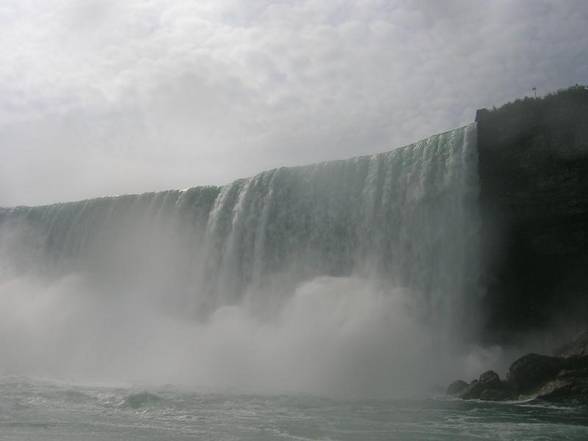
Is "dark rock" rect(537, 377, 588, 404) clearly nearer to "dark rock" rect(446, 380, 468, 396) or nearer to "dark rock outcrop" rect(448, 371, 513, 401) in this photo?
"dark rock outcrop" rect(448, 371, 513, 401)

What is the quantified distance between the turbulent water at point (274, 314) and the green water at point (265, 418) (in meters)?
0.07

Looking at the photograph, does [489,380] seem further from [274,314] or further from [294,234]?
[294,234]

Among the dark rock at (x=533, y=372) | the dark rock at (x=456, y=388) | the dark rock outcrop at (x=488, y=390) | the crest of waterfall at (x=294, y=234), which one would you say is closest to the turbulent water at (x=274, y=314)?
the crest of waterfall at (x=294, y=234)

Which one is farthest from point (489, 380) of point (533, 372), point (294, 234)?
point (294, 234)

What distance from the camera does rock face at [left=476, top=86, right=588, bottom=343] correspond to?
17625 millimetres

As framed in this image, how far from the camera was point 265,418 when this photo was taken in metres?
11.1

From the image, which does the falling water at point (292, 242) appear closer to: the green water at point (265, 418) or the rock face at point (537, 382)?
the rock face at point (537, 382)

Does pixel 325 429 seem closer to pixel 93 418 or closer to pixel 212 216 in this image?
pixel 93 418

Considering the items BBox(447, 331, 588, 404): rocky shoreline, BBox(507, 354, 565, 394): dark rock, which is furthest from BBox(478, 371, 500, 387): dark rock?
BBox(507, 354, 565, 394): dark rock

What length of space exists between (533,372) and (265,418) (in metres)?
6.52

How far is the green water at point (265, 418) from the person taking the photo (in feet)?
30.9

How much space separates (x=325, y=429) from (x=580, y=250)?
37.2ft

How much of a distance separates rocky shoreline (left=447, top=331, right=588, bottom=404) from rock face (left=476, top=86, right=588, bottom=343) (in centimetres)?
414

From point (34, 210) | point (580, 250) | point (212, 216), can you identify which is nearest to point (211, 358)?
point (212, 216)
